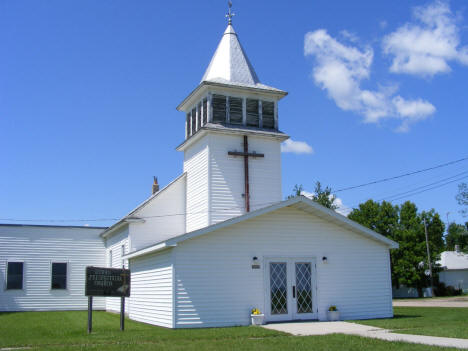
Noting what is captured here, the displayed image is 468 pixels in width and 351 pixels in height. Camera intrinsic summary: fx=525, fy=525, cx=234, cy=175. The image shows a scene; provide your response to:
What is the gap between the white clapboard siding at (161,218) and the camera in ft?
83.1

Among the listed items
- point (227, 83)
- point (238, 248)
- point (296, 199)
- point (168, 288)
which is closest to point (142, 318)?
point (168, 288)

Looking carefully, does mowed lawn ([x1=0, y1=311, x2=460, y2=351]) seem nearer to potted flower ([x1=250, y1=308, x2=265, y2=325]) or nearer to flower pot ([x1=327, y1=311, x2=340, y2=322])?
potted flower ([x1=250, y1=308, x2=265, y2=325])

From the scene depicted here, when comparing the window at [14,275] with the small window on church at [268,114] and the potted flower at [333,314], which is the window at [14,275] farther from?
the potted flower at [333,314]

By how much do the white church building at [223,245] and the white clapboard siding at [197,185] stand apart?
5 centimetres

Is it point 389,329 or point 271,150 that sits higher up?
point 271,150

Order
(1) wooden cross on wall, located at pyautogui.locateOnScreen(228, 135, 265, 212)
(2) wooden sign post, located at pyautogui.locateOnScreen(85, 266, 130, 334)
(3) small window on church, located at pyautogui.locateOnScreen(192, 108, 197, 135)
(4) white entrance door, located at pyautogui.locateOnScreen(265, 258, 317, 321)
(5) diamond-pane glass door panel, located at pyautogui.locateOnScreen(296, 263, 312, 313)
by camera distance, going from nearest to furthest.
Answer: (2) wooden sign post, located at pyautogui.locateOnScreen(85, 266, 130, 334), (4) white entrance door, located at pyautogui.locateOnScreen(265, 258, 317, 321), (5) diamond-pane glass door panel, located at pyautogui.locateOnScreen(296, 263, 312, 313), (1) wooden cross on wall, located at pyautogui.locateOnScreen(228, 135, 265, 212), (3) small window on church, located at pyautogui.locateOnScreen(192, 108, 197, 135)

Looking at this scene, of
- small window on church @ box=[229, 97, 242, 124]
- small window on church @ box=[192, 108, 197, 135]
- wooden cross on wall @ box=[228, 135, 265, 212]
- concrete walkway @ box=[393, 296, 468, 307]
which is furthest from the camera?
concrete walkway @ box=[393, 296, 468, 307]

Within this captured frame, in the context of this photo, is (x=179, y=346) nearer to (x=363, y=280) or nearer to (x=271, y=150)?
(x=363, y=280)

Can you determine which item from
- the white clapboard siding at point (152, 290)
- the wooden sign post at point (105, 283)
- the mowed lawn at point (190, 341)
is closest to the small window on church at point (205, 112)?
the white clapboard siding at point (152, 290)

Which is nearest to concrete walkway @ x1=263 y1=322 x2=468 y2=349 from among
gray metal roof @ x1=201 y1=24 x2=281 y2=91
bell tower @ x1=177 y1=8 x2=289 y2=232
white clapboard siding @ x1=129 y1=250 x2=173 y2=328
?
white clapboard siding @ x1=129 y1=250 x2=173 y2=328

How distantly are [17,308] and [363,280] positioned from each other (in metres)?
18.6

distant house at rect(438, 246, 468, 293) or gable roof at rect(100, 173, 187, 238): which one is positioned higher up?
gable roof at rect(100, 173, 187, 238)

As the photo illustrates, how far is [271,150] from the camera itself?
25406 mm

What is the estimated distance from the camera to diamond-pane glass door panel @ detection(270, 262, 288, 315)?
18.9 metres
